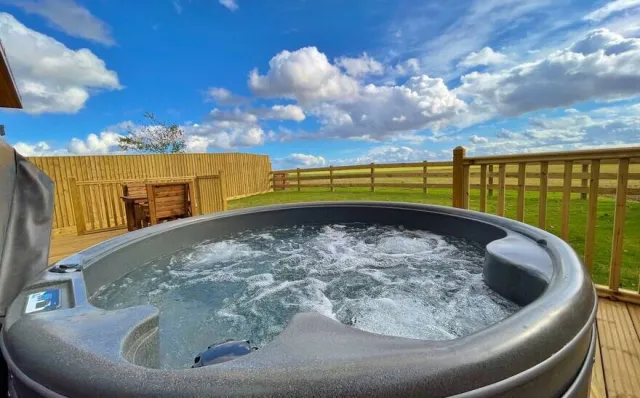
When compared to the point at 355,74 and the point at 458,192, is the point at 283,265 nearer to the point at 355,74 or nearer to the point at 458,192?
the point at 458,192

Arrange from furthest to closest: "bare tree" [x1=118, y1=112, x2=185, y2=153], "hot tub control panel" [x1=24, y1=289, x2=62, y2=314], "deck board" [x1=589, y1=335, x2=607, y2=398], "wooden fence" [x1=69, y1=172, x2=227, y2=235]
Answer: "bare tree" [x1=118, y1=112, x2=185, y2=153] → "wooden fence" [x1=69, y1=172, x2=227, y2=235] → "deck board" [x1=589, y1=335, x2=607, y2=398] → "hot tub control panel" [x1=24, y1=289, x2=62, y2=314]

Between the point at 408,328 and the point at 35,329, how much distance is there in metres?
1.32

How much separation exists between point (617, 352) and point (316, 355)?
1.56m

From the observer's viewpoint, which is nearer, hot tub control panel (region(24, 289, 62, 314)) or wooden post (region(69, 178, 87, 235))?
hot tub control panel (region(24, 289, 62, 314))

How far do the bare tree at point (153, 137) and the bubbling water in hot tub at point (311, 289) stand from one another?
1167 cm

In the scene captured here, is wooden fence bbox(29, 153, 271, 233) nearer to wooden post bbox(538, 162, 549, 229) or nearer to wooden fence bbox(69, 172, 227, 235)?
wooden fence bbox(69, 172, 227, 235)

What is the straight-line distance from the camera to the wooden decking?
1117 millimetres

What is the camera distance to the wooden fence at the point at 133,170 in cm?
573

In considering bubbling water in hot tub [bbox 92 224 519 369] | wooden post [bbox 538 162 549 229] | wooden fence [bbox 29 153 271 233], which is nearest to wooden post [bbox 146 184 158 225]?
bubbling water in hot tub [bbox 92 224 519 369]

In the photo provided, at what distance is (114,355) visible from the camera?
0.68 meters

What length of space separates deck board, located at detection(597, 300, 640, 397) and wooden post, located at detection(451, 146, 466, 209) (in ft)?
4.77

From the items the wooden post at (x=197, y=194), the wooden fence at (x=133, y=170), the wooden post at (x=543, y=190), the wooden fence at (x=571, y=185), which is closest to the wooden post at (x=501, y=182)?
the wooden fence at (x=571, y=185)

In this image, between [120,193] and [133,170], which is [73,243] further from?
[133,170]

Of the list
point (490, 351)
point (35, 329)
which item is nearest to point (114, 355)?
point (35, 329)
